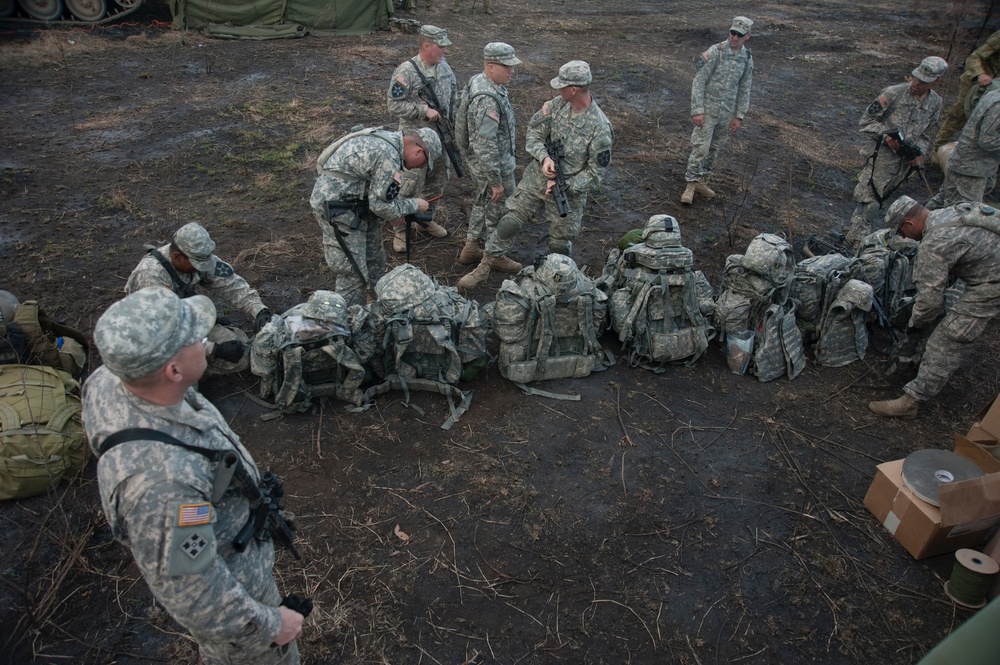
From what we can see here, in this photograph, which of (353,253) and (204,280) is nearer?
(204,280)

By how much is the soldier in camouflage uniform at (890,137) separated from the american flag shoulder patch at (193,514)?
25.9 ft

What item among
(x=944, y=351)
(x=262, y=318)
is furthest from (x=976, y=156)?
(x=262, y=318)

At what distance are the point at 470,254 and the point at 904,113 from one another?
220 inches

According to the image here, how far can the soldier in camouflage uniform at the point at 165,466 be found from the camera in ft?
6.55

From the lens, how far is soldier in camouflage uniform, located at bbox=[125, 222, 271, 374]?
4621mm

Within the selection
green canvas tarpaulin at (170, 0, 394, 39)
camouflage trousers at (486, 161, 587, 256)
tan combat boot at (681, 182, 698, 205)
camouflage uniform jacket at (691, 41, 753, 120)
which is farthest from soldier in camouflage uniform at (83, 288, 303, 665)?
green canvas tarpaulin at (170, 0, 394, 39)

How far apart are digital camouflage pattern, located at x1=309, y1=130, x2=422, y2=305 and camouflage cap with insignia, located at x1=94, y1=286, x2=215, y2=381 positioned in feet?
10.3

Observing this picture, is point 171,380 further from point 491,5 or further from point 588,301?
point 491,5

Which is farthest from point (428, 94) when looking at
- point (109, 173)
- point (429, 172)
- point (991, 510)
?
point (991, 510)

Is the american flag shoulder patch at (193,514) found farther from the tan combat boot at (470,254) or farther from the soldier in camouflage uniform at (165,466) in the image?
the tan combat boot at (470,254)

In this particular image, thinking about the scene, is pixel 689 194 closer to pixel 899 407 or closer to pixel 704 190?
pixel 704 190

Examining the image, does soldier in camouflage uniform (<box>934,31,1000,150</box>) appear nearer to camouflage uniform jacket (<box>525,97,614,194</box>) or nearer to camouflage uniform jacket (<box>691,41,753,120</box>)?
camouflage uniform jacket (<box>691,41,753,120</box>)

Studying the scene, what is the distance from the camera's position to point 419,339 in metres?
5.09

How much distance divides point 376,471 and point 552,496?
132 cm
